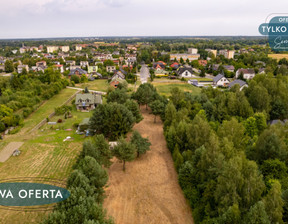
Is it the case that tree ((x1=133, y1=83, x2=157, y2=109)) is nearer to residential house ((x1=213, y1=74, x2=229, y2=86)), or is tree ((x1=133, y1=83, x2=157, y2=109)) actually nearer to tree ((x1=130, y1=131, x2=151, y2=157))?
tree ((x1=130, y1=131, x2=151, y2=157))

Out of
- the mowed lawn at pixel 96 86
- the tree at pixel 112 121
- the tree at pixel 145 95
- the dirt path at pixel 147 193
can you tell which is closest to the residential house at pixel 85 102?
the tree at pixel 145 95

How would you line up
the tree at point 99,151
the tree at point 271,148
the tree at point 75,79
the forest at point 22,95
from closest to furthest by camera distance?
the tree at point 99,151 → the tree at point 271,148 → the forest at point 22,95 → the tree at point 75,79

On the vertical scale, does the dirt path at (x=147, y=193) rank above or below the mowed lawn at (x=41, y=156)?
below

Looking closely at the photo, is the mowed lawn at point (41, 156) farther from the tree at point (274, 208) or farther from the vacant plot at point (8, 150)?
the tree at point (274, 208)

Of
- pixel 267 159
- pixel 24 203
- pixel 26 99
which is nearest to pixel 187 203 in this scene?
pixel 267 159

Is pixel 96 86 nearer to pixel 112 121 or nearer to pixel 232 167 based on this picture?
pixel 112 121

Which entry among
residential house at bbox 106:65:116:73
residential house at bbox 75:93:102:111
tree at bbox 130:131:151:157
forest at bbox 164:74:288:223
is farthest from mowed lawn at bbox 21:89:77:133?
residential house at bbox 106:65:116:73

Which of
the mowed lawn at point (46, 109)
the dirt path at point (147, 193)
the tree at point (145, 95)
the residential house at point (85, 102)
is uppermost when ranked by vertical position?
the tree at point (145, 95)

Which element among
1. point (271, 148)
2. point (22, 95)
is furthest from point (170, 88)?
point (271, 148)
